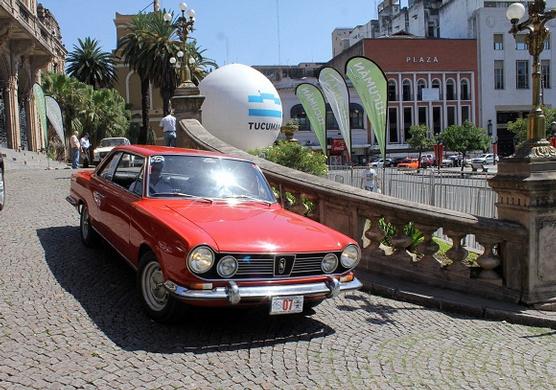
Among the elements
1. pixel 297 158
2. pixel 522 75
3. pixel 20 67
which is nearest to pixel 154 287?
pixel 297 158

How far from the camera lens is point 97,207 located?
7.04 m

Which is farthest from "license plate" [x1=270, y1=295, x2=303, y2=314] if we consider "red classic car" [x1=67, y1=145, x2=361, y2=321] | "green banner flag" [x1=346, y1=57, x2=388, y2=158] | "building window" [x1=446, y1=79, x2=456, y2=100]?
"building window" [x1=446, y1=79, x2=456, y2=100]

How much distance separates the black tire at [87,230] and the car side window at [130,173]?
102 cm

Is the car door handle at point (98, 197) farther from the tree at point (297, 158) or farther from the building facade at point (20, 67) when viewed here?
the building facade at point (20, 67)

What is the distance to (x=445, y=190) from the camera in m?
13.4

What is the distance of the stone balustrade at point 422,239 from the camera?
269 inches

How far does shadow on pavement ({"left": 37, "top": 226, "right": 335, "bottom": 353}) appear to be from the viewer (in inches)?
190

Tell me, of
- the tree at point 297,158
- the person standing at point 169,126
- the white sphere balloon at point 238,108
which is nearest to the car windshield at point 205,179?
the tree at point 297,158

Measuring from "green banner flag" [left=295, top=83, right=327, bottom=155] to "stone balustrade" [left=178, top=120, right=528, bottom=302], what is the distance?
41.3 feet

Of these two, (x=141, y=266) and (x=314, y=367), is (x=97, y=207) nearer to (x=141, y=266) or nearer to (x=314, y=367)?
(x=141, y=266)

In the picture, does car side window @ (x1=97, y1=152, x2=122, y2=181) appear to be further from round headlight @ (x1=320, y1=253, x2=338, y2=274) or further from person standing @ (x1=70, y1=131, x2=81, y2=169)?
person standing @ (x1=70, y1=131, x2=81, y2=169)

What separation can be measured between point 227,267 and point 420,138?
69.6 m

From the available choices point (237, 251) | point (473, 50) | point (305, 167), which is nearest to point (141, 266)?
point (237, 251)

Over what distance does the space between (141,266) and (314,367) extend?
185cm
